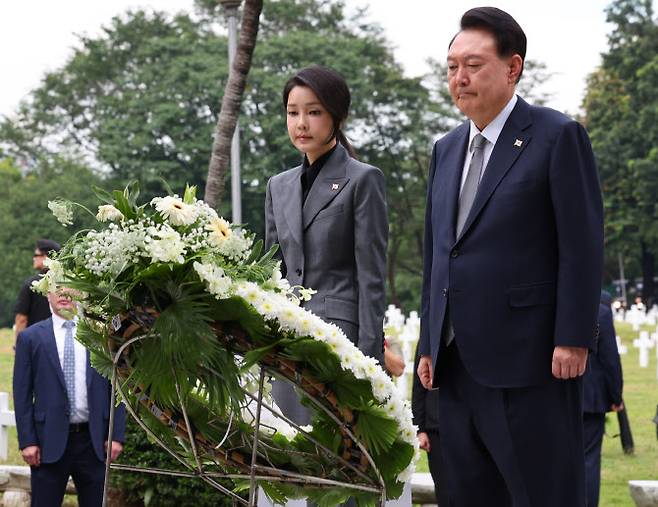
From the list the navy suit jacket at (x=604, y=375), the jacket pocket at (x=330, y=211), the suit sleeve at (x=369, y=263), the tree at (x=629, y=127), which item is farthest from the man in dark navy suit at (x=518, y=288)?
the tree at (x=629, y=127)

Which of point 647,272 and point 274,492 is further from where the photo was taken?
point 647,272

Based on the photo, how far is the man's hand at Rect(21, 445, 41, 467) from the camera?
26.0ft

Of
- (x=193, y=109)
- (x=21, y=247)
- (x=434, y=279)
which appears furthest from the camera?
(x=21, y=247)

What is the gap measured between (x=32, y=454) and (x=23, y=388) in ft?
1.37

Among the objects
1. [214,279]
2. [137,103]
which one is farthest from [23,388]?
[137,103]

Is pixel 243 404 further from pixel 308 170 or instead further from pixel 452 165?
pixel 308 170

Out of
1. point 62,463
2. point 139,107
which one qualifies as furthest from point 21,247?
point 62,463

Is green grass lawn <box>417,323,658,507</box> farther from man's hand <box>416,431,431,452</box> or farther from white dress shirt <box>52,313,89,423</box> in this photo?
white dress shirt <box>52,313,89,423</box>

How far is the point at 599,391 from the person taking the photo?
9547mm

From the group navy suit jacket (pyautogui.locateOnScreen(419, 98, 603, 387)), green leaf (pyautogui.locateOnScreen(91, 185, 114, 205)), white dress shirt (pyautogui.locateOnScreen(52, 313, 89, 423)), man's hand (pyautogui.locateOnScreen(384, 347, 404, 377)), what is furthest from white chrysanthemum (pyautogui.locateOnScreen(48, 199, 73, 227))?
white dress shirt (pyautogui.locateOnScreen(52, 313, 89, 423))

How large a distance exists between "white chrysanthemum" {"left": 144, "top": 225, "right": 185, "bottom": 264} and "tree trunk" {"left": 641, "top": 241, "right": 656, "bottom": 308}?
5419 centimetres

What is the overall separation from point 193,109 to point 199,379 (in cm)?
4442

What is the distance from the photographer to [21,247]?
53.3 meters

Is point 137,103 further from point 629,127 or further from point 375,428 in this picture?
point 375,428
